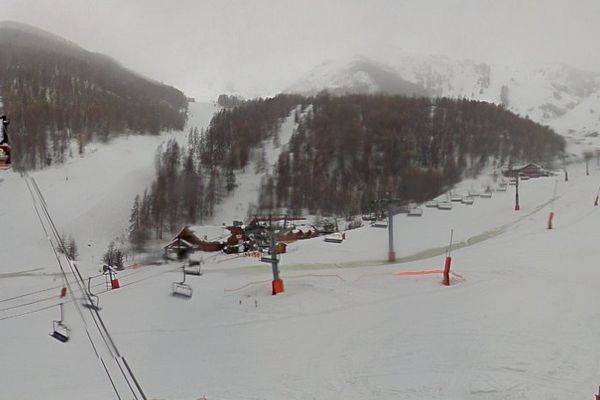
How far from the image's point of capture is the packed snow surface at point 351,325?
262 centimetres

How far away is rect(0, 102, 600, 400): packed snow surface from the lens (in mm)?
2619

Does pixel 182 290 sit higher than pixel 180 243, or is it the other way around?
pixel 180 243

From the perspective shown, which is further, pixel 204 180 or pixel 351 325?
pixel 204 180

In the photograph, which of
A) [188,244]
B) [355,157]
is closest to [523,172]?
[355,157]

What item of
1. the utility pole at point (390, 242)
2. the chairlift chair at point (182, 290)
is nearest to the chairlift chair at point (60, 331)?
the chairlift chair at point (182, 290)

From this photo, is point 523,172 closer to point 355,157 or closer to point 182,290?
point 355,157

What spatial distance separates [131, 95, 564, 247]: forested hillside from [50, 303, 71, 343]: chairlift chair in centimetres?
207

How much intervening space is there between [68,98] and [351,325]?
30585mm

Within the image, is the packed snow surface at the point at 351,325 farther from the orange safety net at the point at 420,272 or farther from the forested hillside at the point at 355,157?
the forested hillside at the point at 355,157

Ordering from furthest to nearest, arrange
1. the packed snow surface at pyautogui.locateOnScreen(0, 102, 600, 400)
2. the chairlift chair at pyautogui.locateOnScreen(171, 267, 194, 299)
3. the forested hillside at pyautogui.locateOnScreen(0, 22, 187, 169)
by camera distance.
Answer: the forested hillside at pyautogui.locateOnScreen(0, 22, 187, 169) < the chairlift chair at pyautogui.locateOnScreen(171, 267, 194, 299) < the packed snow surface at pyautogui.locateOnScreen(0, 102, 600, 400)

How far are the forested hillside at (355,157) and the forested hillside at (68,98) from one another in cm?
1533

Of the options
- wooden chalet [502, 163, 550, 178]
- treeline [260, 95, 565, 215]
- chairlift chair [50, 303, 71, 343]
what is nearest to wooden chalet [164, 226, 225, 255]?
treeline [260, 95, 565, 215]

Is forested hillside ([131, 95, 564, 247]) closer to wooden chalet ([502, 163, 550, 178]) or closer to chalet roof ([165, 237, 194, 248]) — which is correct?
wooden chalet ([502, 163, 550, 178])

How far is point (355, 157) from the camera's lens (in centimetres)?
676
